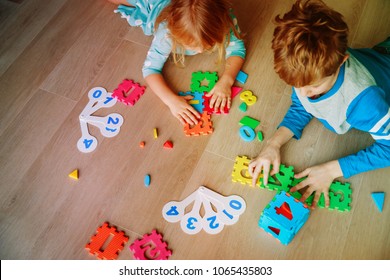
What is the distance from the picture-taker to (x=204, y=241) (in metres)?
1.01

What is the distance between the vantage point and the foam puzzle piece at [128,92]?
126 centimetres

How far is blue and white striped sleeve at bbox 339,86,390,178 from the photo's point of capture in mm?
857

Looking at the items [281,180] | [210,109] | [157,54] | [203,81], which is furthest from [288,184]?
[157,54]

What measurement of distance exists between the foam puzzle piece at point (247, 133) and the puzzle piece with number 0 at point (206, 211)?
8.0 inches

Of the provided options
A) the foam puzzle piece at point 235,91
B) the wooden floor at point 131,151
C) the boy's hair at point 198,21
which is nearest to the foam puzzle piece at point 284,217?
the wooden floor at point 131,151

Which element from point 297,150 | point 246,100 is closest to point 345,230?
point 297,150

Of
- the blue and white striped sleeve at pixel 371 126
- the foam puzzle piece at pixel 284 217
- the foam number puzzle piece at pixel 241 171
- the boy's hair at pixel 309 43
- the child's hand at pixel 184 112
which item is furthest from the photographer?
the child's hand at pixel 184 112

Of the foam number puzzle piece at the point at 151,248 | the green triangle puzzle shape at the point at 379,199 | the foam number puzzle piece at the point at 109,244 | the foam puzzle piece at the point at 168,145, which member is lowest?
the foam number puzzle piece at the point at 109,244

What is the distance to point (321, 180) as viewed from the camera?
103 centimetres

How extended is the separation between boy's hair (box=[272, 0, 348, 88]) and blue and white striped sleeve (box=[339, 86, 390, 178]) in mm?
136

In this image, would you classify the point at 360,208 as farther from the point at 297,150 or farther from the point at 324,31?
the point at 324,31

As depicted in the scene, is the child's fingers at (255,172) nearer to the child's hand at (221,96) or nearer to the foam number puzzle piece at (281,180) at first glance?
the foam number puzzle piece at (281,180)

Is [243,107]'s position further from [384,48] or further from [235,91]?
[384,48]

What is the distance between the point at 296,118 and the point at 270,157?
6.4 inches
